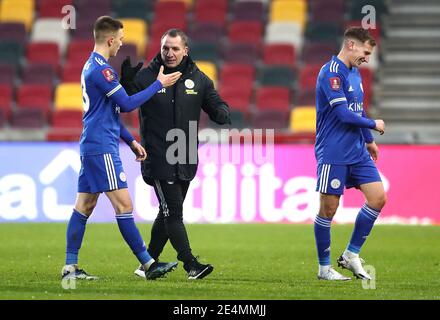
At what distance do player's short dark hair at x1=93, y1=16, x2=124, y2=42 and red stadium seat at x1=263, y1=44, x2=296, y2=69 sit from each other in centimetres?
1236

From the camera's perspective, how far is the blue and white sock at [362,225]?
944cm

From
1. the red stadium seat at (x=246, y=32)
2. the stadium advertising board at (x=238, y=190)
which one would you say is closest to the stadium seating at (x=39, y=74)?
the red stadium seat at (x=246, y=32)

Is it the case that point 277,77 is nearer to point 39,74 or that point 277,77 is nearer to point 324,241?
point 39,74

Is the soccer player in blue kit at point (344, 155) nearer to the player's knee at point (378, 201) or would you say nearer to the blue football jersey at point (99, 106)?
the player's knee at point (378, 201)

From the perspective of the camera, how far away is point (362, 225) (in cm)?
948

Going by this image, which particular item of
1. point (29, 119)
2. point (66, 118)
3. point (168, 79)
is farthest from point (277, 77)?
point (168, 79)

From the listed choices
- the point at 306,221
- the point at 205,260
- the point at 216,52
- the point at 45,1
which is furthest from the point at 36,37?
the point at 205,260

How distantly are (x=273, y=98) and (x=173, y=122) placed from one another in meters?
11.1

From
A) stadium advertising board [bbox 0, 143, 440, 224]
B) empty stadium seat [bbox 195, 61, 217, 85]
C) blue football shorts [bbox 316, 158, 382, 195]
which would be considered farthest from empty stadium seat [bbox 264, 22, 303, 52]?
blue football shorts [bbox 316, 158, 382, 195]

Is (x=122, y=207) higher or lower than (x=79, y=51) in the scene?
lower

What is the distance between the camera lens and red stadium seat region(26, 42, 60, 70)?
21.8 metres

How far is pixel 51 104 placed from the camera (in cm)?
2072

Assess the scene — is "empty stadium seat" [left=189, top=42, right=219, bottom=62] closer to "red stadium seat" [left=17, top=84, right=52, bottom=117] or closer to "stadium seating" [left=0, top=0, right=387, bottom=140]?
"stadium seating" [left=0, top=0, right=387, bottom=140]

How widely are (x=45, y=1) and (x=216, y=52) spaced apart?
4.16 metres
